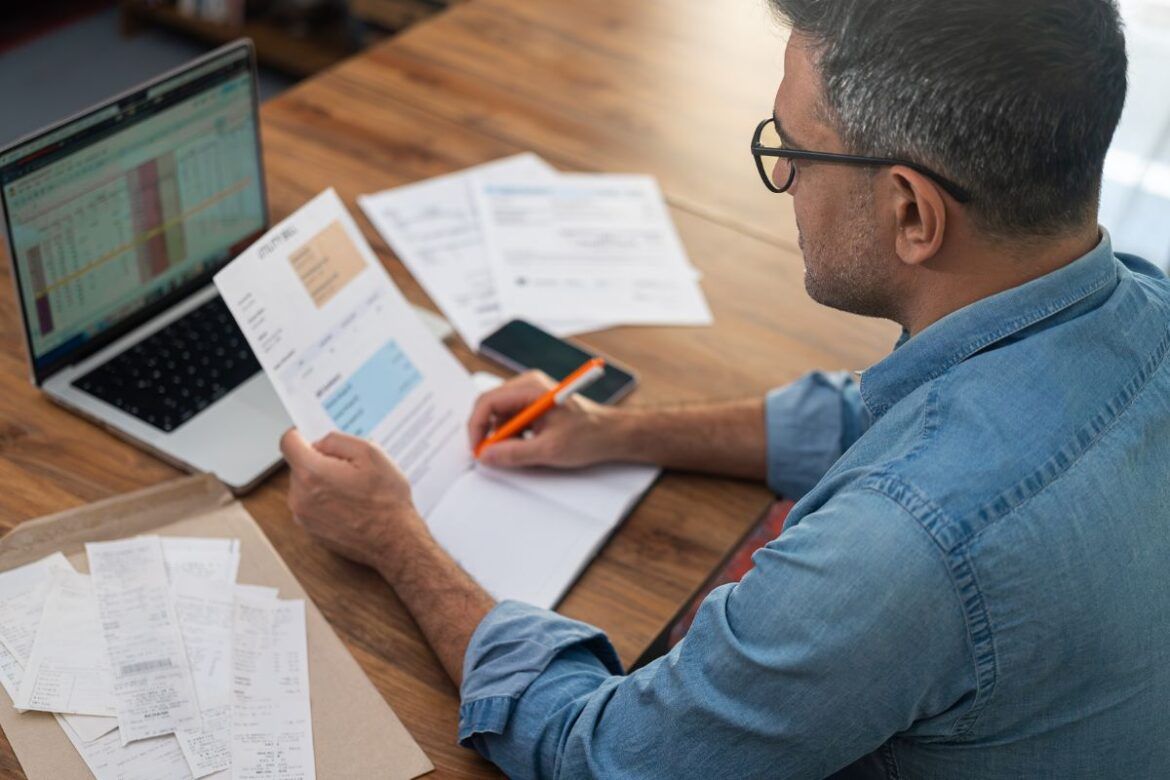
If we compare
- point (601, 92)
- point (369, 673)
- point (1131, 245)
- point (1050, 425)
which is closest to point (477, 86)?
point (601, 92)

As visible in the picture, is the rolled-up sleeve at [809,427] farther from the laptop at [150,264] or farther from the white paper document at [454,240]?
the laptop at [150,264]

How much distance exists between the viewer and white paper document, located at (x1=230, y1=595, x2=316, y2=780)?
99 centimetres

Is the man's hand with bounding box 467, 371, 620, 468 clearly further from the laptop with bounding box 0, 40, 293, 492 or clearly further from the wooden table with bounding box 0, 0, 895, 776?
the laptop with bounding box 0, 40, 293, 492

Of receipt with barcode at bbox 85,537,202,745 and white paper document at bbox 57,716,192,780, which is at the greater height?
receipt with barcode at bbox 85,537,202,745

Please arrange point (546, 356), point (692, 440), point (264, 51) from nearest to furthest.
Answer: point (692, 440) < point (546, 356) < point (264, 51)

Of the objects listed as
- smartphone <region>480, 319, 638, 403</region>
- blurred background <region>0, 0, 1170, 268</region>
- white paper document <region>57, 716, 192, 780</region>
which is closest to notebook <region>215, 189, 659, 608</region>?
smartphone <region>480, 319, 638, 403</region>

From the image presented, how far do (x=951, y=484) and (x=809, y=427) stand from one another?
21.2 inches

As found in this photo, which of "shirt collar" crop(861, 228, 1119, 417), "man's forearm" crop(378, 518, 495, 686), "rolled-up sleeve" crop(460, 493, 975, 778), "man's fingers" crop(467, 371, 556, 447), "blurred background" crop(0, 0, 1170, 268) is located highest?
"shirt collar" crop(861, 228, 1119, 417)

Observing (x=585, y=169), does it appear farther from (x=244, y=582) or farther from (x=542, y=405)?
(x=244, y=582)

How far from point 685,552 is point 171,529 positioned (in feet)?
1.67

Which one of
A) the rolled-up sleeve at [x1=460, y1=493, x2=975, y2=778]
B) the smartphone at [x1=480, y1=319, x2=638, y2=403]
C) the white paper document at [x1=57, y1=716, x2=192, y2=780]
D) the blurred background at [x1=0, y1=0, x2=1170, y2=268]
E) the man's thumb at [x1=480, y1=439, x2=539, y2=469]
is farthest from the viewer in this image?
the blurred background at [x1=0, y1=0, x2=1170, y2=268]

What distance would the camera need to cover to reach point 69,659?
3.36 ft

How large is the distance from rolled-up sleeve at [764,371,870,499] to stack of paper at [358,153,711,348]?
0.71 ft

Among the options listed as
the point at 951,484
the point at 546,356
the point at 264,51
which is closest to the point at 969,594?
the point at 951,484
